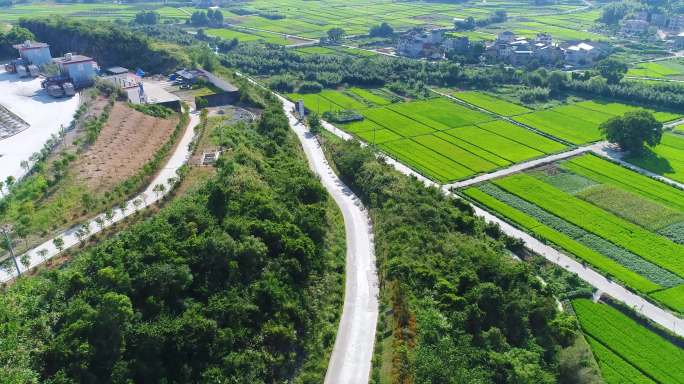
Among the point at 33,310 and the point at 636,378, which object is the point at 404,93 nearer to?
the point at 636,378

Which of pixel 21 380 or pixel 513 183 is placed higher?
pixel 21 380

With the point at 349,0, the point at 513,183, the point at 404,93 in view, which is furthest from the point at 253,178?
the point at 349,0

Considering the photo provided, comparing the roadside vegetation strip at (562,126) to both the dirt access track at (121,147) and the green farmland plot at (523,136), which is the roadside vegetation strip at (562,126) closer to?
the green farmland plot at (523,136)

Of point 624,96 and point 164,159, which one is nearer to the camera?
point 164,159

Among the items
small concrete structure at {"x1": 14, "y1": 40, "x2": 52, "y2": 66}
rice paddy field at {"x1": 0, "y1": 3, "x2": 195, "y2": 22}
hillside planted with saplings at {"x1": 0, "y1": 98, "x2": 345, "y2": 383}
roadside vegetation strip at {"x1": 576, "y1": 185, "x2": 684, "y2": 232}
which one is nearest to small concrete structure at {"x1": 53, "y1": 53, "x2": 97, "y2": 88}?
small concrete structure at {"x1": 14, "y1": 40, "x2": 52, "y2": 66}

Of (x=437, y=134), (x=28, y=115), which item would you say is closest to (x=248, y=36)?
(x=28, y=115)

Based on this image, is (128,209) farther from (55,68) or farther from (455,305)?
(55,68)
